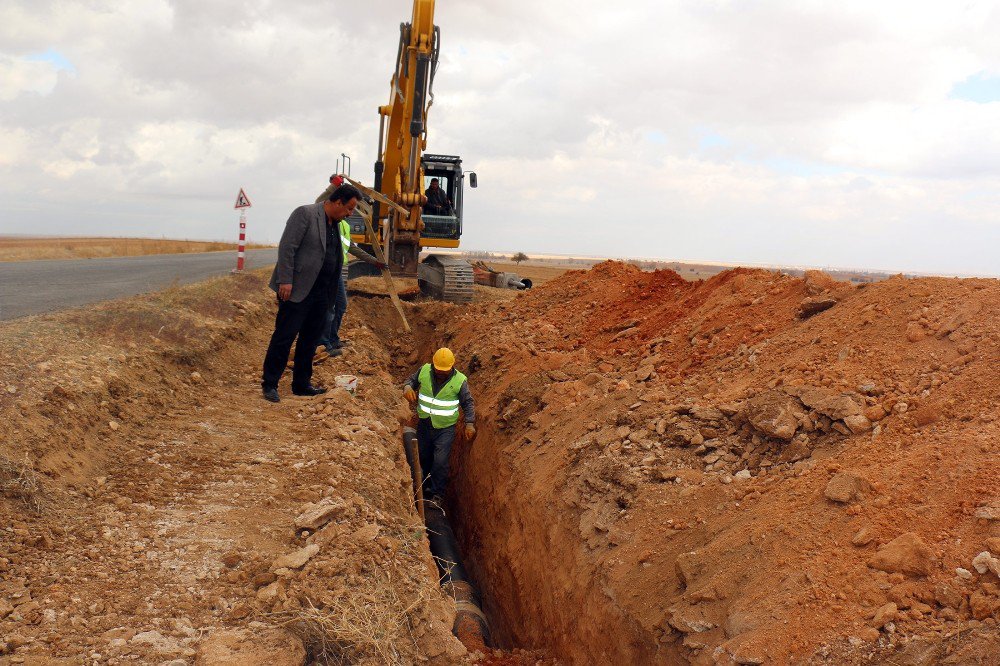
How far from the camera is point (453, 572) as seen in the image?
727 centimetres

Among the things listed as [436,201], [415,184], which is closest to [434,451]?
[415,184]

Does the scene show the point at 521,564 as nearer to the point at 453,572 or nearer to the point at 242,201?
the point at 453,572

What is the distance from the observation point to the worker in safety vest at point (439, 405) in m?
7.48

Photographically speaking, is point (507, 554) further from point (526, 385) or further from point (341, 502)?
point (341, 502)

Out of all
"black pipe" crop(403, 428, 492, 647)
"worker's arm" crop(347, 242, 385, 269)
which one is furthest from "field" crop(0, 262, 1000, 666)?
"worker's arm" crop(347, 242, 385, 269)

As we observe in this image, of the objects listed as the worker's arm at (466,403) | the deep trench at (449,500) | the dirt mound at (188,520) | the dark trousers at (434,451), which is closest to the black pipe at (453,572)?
the deep trench at (449,500)

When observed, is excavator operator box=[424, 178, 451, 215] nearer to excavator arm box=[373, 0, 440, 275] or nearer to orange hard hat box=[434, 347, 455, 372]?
excavator arm box=[373, 0, 440, 275]

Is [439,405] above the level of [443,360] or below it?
below

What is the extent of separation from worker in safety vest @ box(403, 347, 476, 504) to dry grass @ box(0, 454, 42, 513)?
3897 millimetres

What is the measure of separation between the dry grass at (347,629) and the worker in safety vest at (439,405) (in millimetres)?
3739

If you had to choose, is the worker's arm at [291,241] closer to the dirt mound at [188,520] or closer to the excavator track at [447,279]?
the dirt mound at [188,520]

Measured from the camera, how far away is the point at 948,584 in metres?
3.40

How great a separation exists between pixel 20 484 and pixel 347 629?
73.4 inches

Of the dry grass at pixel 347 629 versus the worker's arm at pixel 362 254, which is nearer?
the dry grass at pixel 347 629
